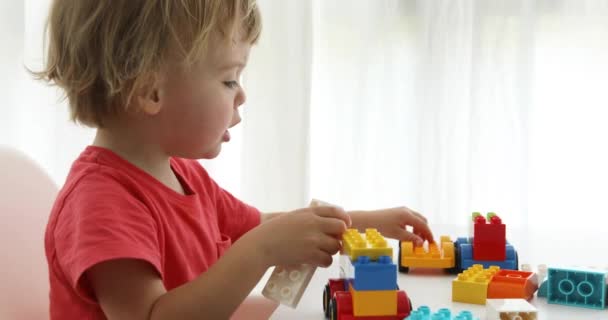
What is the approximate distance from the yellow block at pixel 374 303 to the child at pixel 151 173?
7 cm

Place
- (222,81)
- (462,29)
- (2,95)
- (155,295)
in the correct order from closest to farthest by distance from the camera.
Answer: (155,295) < (222,81) < (462,29) < (2,95)

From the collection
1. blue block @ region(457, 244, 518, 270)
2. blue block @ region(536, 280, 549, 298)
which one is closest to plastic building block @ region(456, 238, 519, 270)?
blue block @ region(457, 244, 518, 270)

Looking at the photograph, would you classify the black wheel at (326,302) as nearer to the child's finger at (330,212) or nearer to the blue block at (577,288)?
the child's finger at (330,212)

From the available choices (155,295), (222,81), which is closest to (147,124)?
(222,81)

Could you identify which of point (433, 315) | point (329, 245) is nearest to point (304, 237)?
point (329, 245)

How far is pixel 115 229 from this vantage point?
723mm

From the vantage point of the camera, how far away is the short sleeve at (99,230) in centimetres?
71

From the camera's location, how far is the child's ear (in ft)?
2.65

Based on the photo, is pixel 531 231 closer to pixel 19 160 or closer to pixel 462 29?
pixel 462 29

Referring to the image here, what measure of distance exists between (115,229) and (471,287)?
13.6 inches

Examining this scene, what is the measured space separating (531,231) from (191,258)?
0.79 meters

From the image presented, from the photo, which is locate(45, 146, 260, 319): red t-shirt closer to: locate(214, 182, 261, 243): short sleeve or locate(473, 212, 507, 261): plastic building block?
locate(214, 182, 261, 243): short sleeve

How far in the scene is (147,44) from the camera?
2.58ft

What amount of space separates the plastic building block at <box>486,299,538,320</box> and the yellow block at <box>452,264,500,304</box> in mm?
54
